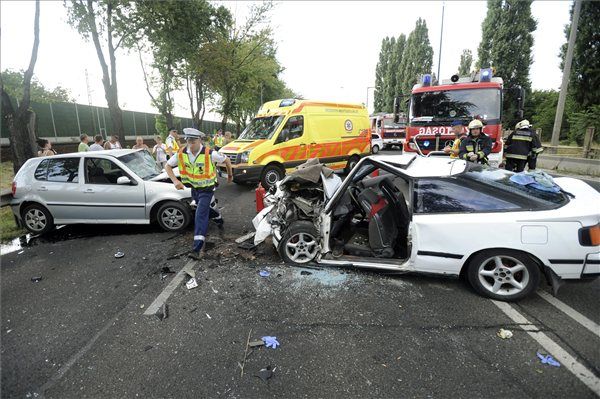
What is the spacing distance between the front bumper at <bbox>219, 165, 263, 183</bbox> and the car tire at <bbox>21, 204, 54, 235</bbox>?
13.4ft

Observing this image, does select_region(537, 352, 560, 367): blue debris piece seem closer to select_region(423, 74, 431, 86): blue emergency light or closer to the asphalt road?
the asphalt road

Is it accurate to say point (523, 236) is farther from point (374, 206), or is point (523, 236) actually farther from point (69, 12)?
point (69, 12)

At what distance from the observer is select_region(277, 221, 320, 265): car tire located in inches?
152

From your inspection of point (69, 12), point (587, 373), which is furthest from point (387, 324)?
point (69, 12)

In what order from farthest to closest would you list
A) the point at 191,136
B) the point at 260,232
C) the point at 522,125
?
the point at 522,125 → the point at 191,136 → the point at 260,232

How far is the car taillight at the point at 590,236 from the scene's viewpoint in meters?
2.70

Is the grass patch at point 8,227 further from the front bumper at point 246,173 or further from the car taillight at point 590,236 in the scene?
the car taillight at point 590,236

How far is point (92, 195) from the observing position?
532cm

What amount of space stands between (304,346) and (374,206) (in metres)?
1.90

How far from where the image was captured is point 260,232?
4062 mm

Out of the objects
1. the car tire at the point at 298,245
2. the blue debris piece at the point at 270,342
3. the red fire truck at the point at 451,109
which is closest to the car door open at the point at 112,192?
the car tire at the point at 298,245

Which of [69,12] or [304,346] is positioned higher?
[69,12]

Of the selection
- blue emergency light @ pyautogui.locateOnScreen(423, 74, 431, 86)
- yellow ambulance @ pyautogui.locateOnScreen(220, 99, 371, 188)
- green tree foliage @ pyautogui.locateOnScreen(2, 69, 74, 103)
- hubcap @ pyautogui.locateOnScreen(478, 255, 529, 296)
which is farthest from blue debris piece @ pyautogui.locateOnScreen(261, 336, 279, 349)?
green tree foliage @ pyautogui.locateOnScreen(2, 69, 74, 103)

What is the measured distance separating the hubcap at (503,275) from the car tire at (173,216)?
14.6 ft
